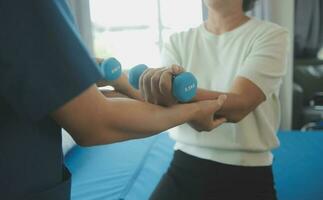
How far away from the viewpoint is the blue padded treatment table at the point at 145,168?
1827mm

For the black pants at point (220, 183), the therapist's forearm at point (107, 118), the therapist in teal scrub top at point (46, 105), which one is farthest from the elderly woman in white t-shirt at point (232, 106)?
the therapist in teal scrub top at point (46, 105)

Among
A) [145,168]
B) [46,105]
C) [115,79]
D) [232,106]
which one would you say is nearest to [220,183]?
[232,106]

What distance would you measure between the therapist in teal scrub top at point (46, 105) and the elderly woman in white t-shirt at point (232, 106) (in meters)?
0.49

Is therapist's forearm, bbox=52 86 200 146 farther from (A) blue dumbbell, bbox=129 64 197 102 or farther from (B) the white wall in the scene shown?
(B) the white wall

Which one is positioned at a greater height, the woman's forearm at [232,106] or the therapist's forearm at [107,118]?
the therapist's forearm at [107,118]

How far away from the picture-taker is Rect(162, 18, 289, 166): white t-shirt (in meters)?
A: 1.11

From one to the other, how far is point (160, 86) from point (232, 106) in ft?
1.13

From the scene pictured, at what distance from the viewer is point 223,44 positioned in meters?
1.25

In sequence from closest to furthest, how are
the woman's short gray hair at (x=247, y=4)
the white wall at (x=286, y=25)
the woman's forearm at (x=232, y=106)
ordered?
the woman's forearm at (x=232, y=106) < the woman's short gray hair at (x=247, y=4) < the white wall at (x=286, y=25)

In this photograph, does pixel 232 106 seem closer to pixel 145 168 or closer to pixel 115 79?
pixel 115 79

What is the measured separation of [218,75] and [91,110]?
0.76 meters

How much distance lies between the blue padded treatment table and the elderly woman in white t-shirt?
58 cm

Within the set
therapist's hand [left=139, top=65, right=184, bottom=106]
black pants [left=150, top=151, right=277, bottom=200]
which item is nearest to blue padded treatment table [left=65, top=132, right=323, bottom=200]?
black pants [left=150, top=151, right=277, bottom=200]

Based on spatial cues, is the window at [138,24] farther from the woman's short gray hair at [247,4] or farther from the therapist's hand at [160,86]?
the therapist's hand at [160,86]
